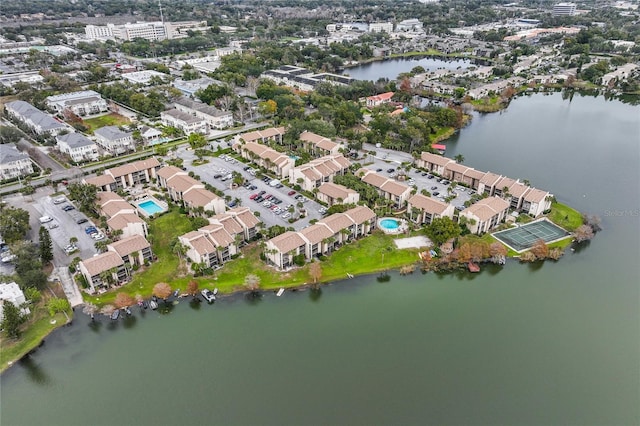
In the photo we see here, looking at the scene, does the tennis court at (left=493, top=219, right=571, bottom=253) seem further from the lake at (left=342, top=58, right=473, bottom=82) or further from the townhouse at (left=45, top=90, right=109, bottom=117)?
the lake at (left=342, top=58, right=473, bottom=82)

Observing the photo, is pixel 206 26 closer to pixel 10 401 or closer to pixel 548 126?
pixel 548 126

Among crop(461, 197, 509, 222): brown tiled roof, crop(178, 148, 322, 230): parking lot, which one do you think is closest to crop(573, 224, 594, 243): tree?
crop(461, 197, 509, 222): brown tiled roof

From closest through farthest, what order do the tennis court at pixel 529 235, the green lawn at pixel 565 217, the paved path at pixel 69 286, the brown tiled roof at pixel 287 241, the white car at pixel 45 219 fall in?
the paved path at pixel 69 286, the brown tiled roof at pixel 287 241, the tennis court at pixel 529 235, the white car at pixel 45 219, the green lawn at pixel 565 217

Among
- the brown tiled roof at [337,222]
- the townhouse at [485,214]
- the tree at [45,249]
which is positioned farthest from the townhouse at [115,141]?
the townhouse at [485,214]

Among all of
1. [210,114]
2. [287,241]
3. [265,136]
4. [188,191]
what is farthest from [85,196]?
[210,114]

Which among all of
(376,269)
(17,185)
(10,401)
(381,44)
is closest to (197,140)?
(17,185)

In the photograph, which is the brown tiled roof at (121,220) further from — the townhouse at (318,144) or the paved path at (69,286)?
the townhouse at (318,144)
